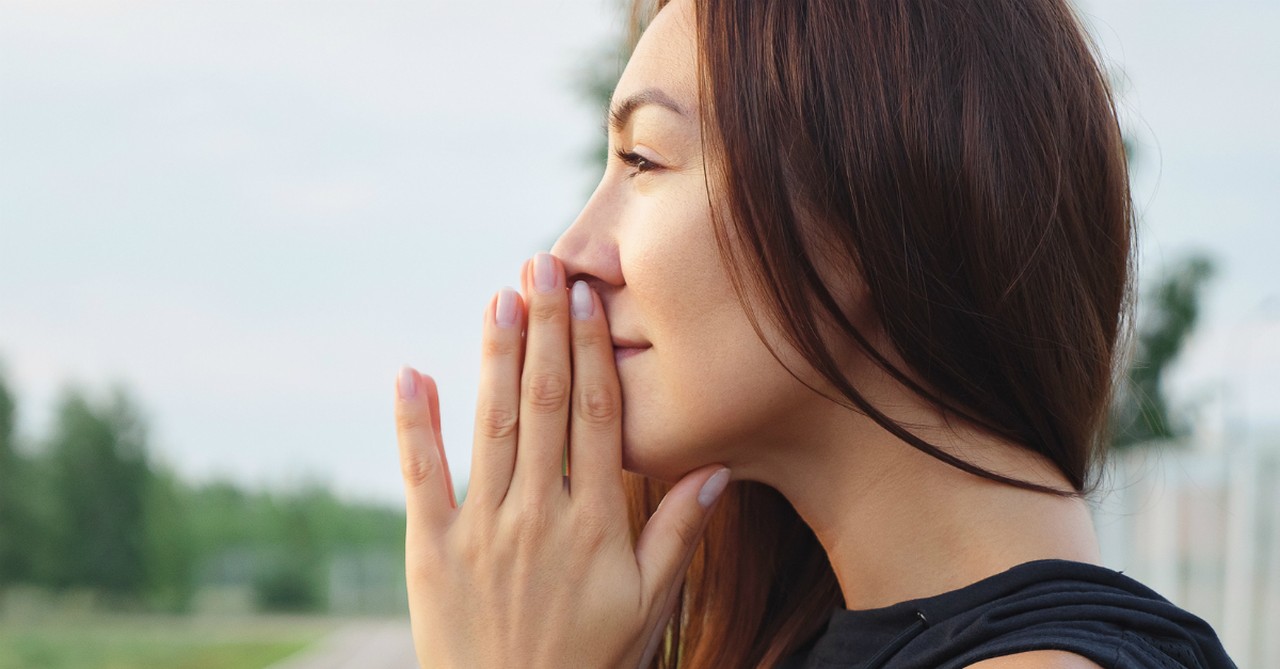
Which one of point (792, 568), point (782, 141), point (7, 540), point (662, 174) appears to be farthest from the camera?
point (7, 540)

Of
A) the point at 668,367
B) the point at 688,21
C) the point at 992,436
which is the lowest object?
the point at 992,436

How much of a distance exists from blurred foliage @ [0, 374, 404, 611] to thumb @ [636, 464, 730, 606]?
34.6m

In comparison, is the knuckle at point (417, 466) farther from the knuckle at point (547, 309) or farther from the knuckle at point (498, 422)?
the knuckle at point (547, 309)

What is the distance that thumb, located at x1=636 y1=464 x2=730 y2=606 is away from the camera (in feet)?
5.19

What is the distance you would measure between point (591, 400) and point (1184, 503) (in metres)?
6.25

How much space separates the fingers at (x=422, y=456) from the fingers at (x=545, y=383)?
4.7 inches

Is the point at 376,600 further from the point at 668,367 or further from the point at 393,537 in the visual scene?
the point at 668,367

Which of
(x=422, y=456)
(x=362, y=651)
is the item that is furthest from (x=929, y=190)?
(x=362, y=651)

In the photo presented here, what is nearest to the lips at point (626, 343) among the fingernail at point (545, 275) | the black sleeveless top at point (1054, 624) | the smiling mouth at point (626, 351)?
the smiling mouth at point (626, 351)

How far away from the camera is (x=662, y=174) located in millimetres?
1474

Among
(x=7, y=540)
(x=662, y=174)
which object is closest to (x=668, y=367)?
(x=662, y=174)

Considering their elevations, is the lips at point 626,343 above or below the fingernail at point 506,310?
below

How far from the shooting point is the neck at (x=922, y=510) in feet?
4.58

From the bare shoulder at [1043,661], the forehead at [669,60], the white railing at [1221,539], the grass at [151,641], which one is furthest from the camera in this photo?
the grass at [151,641]
